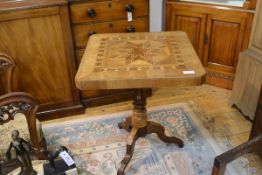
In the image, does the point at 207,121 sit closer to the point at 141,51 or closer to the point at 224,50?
the point at 224,50

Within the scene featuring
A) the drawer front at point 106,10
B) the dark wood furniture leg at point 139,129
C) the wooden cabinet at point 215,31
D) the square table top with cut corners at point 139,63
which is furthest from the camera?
the wooden cabinet at point 215,31

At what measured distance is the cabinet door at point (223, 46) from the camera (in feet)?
7.66

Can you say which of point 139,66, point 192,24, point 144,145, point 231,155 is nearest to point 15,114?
point 139,66

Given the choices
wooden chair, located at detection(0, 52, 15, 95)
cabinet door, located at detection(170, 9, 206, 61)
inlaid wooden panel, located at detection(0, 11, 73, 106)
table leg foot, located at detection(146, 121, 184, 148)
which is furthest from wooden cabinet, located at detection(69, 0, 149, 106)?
table leg foot, located at detection(146, 121, 184, 148)

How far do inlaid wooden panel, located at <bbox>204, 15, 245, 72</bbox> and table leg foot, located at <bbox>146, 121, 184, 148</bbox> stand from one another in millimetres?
987

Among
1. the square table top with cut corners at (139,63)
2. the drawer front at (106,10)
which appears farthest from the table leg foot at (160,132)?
the drawer front at (106,10)

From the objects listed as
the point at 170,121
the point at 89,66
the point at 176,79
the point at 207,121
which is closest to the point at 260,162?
the point at 207,121

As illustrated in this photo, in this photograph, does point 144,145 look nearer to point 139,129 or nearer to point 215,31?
point 139,129

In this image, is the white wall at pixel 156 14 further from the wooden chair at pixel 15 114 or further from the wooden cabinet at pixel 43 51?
the wooden chair at pixel 15 114

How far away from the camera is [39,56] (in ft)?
6.66

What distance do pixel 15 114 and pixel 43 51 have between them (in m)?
0.74

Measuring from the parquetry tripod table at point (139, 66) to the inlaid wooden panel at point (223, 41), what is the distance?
0.82m

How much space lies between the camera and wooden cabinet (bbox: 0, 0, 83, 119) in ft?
6.13

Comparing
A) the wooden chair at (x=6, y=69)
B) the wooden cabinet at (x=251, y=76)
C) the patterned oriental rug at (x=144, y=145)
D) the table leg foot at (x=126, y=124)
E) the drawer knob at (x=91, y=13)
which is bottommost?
the patterned oriental rug at (x=144, y=145)
